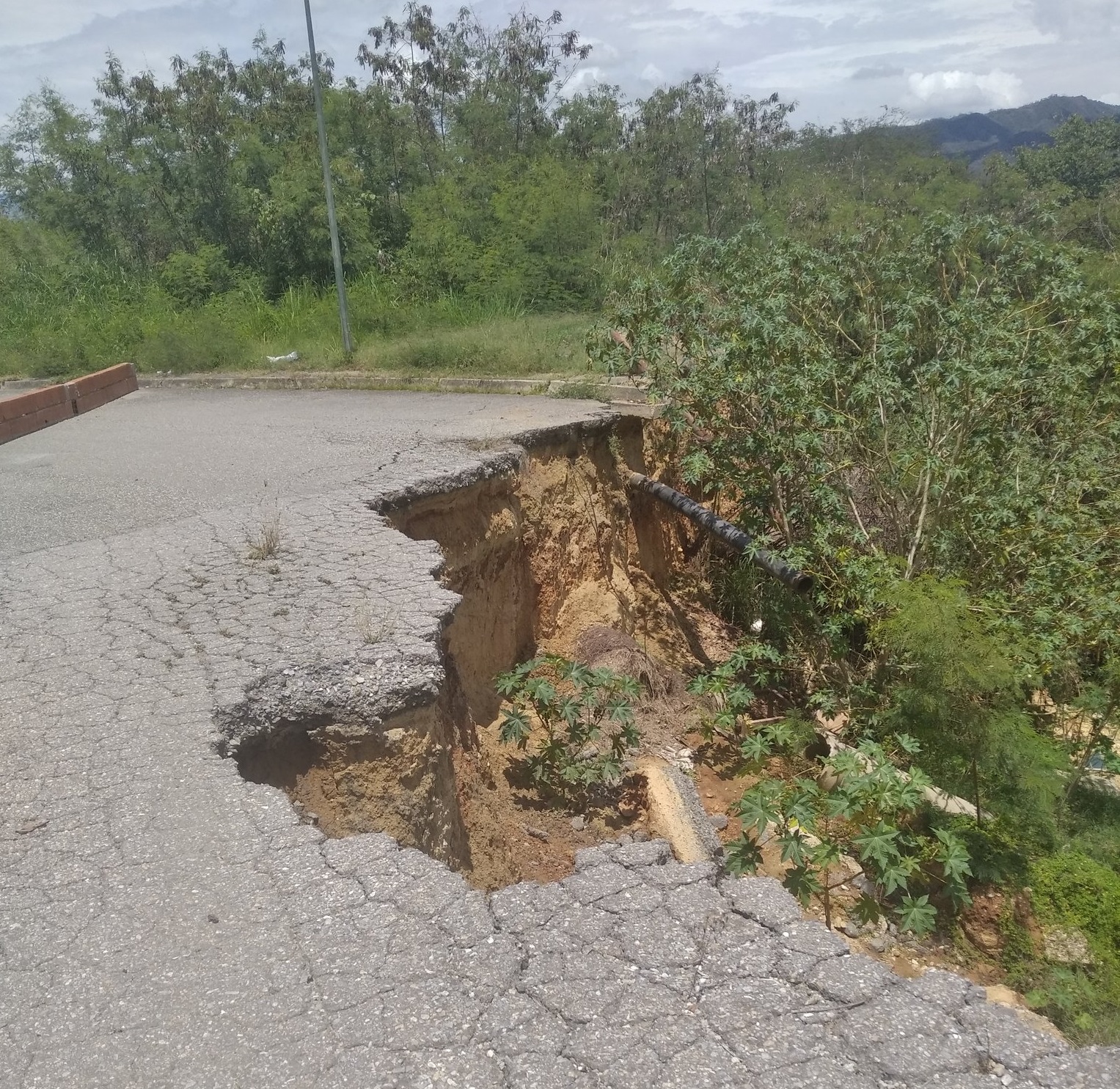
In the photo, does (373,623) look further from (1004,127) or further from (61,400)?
(1004,127)

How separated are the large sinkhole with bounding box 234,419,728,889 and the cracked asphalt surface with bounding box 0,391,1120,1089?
0.26 metres

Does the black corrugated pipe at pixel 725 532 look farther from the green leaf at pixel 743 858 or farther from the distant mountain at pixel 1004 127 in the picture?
the distant mountain at pixel 1004 127

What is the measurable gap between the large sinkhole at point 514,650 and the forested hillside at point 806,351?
74 cm

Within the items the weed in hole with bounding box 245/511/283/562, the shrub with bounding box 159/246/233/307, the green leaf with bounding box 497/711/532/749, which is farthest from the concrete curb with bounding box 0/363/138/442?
the green leaf with bounding box 497/711/532/749

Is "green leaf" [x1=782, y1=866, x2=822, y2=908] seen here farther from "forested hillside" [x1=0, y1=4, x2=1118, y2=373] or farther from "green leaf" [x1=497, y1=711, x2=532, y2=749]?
"forested hillside" [x1=0, y1=4, x2=1118, y2=373]

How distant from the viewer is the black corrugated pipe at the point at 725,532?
6.62 metres

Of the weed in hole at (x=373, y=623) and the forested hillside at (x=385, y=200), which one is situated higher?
the forested hillside at (x=385, y=200)

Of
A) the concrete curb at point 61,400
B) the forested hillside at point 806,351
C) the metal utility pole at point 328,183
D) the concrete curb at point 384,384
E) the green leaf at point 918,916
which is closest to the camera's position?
the green leaf at point 918,916

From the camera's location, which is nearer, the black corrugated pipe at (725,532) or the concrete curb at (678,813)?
the concrete curb at (678,813)

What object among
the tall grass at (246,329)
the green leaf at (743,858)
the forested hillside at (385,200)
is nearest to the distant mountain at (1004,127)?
the forested hillside at (385,200)

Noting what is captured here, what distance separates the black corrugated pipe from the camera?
6625 mm

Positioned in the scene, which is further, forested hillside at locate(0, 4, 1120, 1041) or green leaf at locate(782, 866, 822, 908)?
forested hillside at locate(0, 4, 1120, 1041)

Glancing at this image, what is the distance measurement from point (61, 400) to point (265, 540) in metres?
6.51

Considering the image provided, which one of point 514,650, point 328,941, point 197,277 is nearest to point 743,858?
point 328,941
